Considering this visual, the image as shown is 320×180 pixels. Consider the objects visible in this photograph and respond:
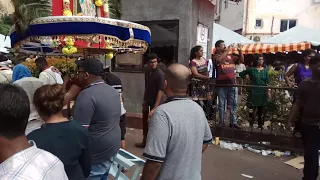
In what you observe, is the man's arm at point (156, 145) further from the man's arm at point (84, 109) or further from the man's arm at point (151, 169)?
the man's arm at point (84, 109)

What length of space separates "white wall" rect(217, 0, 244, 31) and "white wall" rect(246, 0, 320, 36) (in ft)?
4.50

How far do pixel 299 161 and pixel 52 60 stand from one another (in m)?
8.05

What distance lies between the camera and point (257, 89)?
6.62 m

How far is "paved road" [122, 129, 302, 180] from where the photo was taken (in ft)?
16.5

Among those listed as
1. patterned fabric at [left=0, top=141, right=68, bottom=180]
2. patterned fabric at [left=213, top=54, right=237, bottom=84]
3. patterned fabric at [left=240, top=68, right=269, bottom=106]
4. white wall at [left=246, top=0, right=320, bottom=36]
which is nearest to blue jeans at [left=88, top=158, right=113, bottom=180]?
patterned fabric at [left=0, top=141, right=68, bottom=180]

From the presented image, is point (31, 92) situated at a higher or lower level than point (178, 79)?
lower

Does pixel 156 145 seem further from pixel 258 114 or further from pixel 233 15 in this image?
pixel 233 15

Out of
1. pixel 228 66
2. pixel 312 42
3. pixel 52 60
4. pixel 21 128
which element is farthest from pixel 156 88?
pixel 312 42

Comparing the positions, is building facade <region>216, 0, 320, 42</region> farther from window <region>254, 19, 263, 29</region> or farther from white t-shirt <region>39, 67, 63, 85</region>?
white t-shirt <region>39, 67, 63, 85</region>

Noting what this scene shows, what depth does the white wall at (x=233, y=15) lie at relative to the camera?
27350 millimetres

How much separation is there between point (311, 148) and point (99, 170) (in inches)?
105

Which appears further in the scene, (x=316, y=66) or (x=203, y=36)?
(x=203, y=36)

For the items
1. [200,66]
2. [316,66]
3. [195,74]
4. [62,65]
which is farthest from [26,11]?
[62,65]

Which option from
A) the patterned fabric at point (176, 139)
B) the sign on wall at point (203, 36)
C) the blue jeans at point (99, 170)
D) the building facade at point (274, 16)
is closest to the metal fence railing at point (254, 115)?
the sign on wall at point (203, 36)
